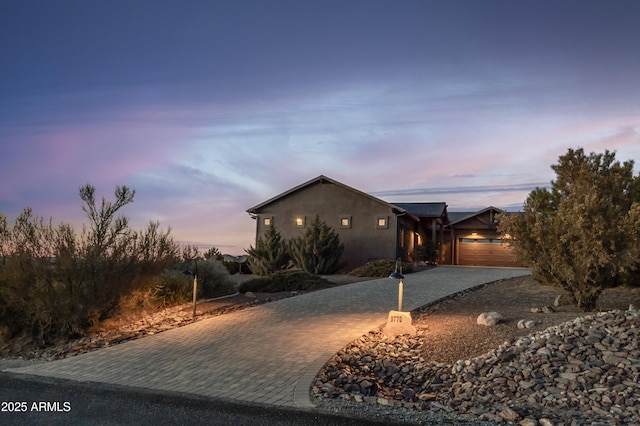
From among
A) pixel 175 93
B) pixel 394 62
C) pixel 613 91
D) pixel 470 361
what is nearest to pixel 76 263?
pixel 175 93

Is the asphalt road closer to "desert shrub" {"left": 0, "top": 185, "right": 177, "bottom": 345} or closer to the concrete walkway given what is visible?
the concrete walkway

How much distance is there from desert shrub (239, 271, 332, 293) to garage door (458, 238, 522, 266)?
17.1m

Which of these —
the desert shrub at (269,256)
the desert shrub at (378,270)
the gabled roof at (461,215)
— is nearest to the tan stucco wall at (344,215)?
the desert shrub at (378,270)

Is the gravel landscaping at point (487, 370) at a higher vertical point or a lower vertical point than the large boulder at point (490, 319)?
lower

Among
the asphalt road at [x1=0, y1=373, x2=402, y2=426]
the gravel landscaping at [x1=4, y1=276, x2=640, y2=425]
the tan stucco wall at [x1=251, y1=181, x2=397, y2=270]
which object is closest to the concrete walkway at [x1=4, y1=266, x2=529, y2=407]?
the asphalt road at [x1=0, y1=373, x2=402, y2=426]

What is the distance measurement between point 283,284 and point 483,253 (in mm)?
18986

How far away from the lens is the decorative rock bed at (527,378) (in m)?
4.81

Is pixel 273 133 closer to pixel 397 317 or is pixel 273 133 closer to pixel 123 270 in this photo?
pixel 123 270

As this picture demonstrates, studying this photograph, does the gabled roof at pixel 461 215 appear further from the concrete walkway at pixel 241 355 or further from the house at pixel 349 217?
the concrete walkway at pixel 241 355

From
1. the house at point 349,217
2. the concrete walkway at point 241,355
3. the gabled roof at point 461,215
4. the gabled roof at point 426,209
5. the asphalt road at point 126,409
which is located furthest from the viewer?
the gabled roof at point 461,215

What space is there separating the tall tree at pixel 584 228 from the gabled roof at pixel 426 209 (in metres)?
Answer: 18.8

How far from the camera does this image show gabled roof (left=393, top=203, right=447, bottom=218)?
29.3m

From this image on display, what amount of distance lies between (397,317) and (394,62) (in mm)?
6718

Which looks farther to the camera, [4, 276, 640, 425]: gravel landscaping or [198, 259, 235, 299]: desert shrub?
[198, 259, 235, 299]: desert shrub
